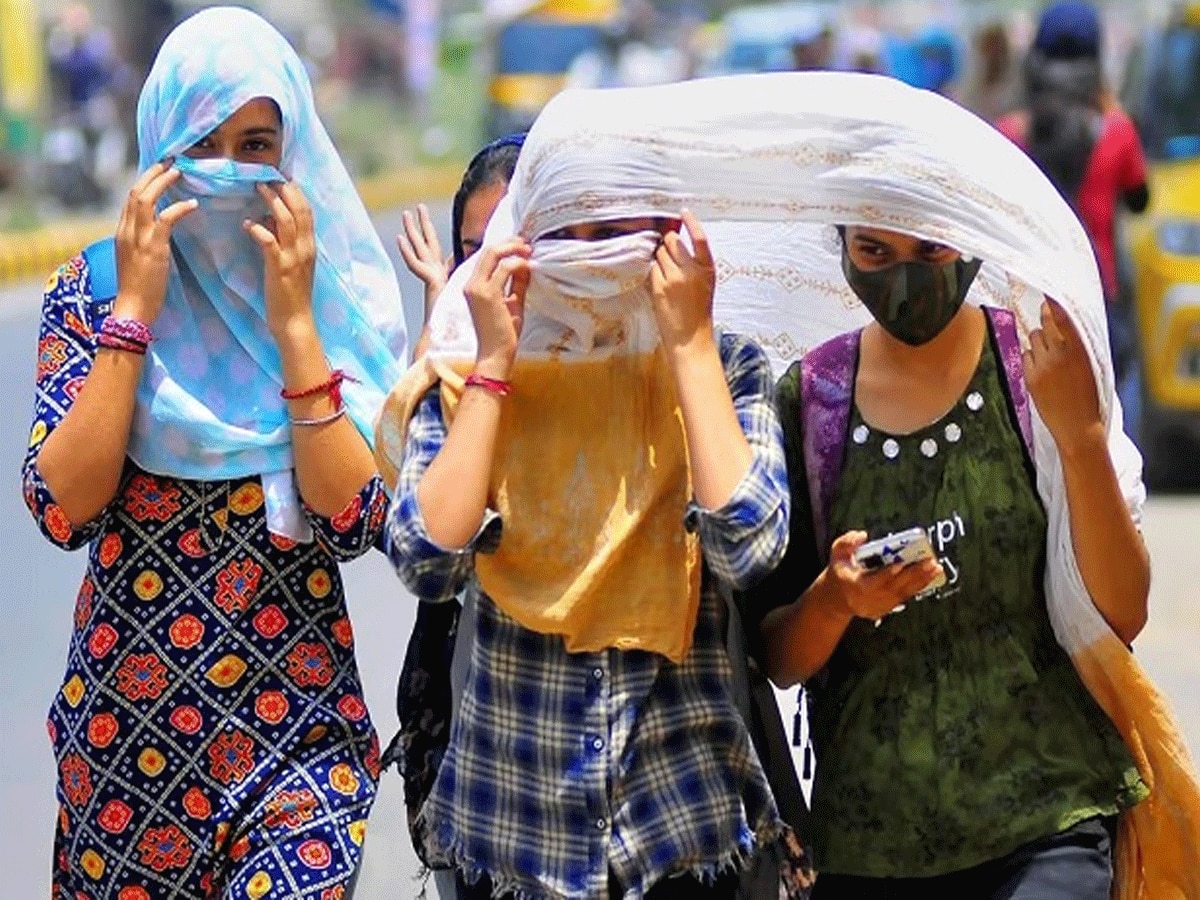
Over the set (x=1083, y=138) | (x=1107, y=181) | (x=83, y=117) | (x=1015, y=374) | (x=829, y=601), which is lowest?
(x=83, y=117)

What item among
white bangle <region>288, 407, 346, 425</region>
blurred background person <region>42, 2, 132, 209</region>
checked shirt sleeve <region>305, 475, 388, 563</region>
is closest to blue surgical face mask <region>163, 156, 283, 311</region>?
white bangle <region>288, 407, 346, 425</region>

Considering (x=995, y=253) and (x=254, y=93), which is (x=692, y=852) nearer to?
(x=995, y=253)

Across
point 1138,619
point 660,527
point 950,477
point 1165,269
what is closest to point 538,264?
point 660,527

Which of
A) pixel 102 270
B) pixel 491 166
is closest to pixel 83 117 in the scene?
pixel 491 166

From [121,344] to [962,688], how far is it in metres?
1.23

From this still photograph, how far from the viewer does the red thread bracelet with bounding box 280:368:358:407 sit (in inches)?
149

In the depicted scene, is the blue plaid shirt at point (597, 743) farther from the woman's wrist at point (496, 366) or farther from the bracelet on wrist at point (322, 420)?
the bracelet on wrist at point (322, 420)

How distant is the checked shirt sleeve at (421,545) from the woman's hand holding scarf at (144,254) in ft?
1.72

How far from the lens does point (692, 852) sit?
11.0 feet

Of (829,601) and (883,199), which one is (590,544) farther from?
(883,199)

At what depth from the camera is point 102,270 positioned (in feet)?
12.7

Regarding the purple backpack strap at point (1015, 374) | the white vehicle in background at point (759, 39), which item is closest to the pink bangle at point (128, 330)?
the purple backpack strap at point (1015, 374)

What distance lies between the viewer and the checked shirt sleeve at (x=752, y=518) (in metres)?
3.23

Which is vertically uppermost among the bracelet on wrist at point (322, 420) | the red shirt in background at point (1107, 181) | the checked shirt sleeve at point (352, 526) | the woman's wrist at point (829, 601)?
the bracelet on wrist at point (322, 420)
